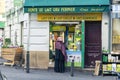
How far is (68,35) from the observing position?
23359mm

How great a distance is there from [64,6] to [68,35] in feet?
5.32

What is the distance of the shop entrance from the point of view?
22953 millimetres

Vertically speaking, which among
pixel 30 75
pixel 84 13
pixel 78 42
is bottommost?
pixel 30 75

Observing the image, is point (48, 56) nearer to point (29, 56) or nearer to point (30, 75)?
point (29, 56)

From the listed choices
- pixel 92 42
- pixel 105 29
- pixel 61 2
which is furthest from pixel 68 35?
pixel 105 29

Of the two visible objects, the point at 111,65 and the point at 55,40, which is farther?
the point at 55,40

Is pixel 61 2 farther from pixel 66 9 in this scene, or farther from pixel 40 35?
pixel 40 35

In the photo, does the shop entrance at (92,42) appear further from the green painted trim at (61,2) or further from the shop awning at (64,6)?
the green painted trim at (61,2)

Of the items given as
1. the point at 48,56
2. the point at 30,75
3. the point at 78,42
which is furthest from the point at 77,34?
the point at 30,75

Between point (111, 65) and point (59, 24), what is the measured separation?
373 cm

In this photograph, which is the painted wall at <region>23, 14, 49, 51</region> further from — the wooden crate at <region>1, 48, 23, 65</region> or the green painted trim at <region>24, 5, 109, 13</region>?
the wooden crate at <region>1, 48, 23, 65</region>

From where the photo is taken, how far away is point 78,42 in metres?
23.1

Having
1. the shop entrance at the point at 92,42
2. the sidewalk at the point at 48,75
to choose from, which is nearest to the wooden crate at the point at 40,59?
the sidewalk at the point at 48,75

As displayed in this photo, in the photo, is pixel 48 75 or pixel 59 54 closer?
pixel 48 75
